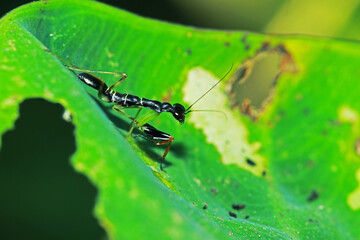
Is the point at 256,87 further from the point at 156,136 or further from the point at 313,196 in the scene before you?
the point at 156,136

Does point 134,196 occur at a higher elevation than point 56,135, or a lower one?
higher

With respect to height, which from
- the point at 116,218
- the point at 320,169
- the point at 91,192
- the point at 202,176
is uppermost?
the point at 116,218

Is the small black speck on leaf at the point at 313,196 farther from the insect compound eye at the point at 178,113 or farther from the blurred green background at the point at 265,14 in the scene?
the blurred green background at the point at 265,14

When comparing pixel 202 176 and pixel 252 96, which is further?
pixel 252 96

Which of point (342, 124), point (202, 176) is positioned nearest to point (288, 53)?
point (342, 124)

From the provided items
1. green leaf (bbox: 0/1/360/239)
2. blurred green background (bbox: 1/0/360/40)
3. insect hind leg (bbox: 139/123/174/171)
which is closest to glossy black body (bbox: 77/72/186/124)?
green leaf (bbox: 0/1/360/239)

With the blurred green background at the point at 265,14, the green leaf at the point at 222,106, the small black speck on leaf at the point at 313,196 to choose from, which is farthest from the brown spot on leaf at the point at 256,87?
the blurred green background at the point at 265,14

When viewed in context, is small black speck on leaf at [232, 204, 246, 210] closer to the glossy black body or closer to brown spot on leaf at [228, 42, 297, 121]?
the glossy black body

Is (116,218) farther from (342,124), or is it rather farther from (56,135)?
(342,124)
